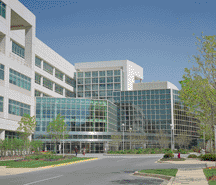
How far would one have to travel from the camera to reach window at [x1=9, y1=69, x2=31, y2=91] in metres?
48.5

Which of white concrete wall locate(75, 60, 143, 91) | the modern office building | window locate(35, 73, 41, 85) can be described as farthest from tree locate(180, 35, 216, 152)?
white concrete wall locate(75, 60, 143, 91)

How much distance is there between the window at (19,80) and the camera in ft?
159

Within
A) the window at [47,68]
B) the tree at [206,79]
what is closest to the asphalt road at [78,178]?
the tree at [206,79]

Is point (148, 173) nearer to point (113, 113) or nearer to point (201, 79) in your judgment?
point (201, 79)

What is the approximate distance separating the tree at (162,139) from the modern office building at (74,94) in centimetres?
116

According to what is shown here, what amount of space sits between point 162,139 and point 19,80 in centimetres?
4165

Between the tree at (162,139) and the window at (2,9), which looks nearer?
the window at (2,9)

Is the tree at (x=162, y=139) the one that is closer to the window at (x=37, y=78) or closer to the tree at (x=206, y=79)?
the window at (x=37, y=78)

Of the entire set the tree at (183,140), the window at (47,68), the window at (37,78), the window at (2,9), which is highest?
the window at (2,9)

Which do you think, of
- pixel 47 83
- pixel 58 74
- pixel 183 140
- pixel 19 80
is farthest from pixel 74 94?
pixel 19 80

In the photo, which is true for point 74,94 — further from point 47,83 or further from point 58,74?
point 47,83

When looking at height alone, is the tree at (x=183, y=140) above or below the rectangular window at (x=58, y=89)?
below

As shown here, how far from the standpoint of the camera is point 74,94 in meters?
90.8

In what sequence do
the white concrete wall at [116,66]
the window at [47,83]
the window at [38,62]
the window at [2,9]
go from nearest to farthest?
the window at [2,9] < the window at [38,62] < the window at [47,83] < the white concrete wall at [116,66]
